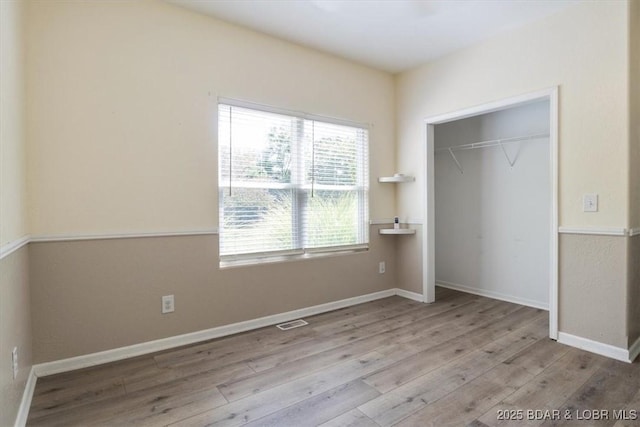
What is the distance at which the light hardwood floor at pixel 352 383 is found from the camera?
180 centimetres

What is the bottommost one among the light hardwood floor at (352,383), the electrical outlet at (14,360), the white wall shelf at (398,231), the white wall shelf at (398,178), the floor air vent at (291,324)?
the light hardwood floor at (352,383)

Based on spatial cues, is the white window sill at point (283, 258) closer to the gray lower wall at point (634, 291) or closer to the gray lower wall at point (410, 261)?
the gray lower wall at point (410, 261)

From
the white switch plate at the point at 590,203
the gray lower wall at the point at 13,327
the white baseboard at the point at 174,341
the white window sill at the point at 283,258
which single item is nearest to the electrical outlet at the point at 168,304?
the white baseboard at the point at 174,341

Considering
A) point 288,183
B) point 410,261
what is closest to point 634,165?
point 410,261

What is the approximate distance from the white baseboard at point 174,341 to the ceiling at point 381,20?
8.60ft

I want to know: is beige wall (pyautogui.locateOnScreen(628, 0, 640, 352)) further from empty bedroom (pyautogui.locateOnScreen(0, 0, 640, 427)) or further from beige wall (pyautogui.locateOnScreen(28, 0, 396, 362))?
beige wall (pyautogui.locateOnScreen(28, 0, 396, 362))

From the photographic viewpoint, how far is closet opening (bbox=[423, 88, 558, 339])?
3602mm

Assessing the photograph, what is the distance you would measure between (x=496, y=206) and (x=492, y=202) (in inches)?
2.6

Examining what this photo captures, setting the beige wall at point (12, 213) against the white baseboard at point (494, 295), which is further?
the white baseboard at point (494, 295)

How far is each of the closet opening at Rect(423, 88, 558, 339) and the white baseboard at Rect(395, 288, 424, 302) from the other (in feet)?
0.31

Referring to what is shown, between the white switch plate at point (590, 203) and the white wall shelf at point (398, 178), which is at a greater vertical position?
the white wall shelf at point (398, 178)

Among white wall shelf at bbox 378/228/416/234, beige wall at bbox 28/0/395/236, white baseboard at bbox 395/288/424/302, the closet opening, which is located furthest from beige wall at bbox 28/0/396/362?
the closet opening

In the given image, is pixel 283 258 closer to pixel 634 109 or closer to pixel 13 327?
pixel 13 327

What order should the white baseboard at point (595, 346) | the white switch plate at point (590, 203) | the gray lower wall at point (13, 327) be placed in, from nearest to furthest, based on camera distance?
the gray lower wall at point (13, 327), the white baseboard at point (595, 346), the white switch plate at point (590, 203)
